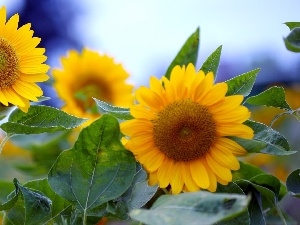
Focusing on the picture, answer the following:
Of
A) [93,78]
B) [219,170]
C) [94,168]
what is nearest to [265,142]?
[219,170]

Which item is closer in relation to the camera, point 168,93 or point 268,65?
point 168,93

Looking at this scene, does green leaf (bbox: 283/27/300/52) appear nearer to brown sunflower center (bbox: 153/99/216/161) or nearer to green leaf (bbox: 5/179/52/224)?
brown sunflower center (bbox: 153/99/216/161)

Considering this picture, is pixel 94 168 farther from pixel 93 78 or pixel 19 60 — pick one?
pixel 93 78

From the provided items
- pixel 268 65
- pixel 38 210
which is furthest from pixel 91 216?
pixel 268 65

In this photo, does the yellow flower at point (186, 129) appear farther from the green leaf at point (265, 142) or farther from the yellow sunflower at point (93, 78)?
the yellow sunflower at point (93, 78)

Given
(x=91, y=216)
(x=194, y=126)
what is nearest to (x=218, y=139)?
(x=194, y=126)

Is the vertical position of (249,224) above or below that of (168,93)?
below

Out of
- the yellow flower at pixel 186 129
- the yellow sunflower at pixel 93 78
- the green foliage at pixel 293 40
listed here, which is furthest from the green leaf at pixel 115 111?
the yellow sunflower at pixel 93 78

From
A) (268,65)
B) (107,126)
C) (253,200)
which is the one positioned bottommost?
(268,65)

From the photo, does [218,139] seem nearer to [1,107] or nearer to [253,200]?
[253,200]
